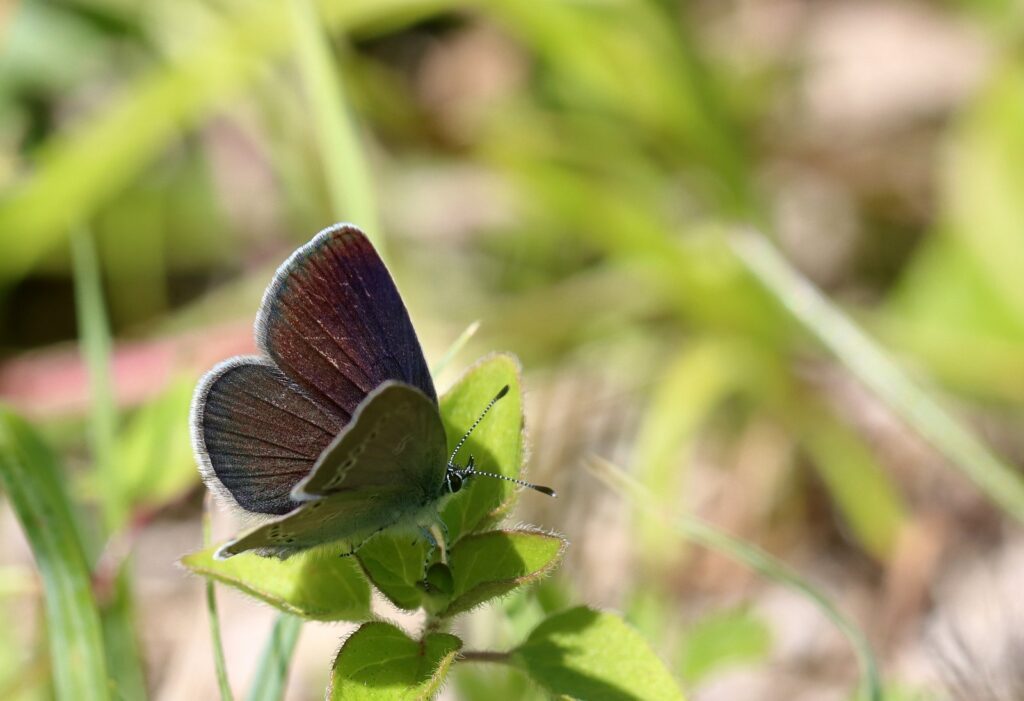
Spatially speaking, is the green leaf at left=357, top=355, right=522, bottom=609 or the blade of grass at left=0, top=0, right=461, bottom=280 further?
the blade of grass at left=0, top=0, right=461, bottom=280

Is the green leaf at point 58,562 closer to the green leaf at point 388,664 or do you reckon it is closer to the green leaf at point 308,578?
the green leaf at point 308,578

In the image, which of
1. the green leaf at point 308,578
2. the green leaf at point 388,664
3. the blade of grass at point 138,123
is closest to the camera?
the green leaf at point 388,664

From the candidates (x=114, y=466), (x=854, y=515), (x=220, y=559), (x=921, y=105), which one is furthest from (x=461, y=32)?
(x=220, y=559)

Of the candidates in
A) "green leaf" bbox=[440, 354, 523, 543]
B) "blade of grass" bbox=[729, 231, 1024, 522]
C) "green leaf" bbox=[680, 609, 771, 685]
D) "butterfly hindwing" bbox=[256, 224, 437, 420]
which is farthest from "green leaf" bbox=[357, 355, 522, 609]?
"blade of grass" bbox=[729, 231, 1024, 522]

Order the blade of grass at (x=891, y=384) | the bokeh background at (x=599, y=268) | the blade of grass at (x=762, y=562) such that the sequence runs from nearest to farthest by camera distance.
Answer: the blade of grass at (x=762, y=562), the blade of grass at (x=891, y=384), the bokeh background at (x=599, y=268)

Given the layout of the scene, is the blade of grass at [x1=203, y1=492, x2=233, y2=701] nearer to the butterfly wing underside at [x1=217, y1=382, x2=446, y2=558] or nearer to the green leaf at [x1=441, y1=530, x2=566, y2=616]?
the butterfly wing underside at [x1=217, y1=382, x2=446, y2=558]

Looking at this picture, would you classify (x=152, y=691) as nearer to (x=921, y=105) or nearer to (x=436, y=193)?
(x=436, y=193)

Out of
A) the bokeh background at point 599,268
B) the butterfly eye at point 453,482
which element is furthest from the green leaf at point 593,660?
the bokeh background at point 599,268

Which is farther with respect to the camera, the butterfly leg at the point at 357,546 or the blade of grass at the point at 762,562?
the blade of grass at the point at 762,562
